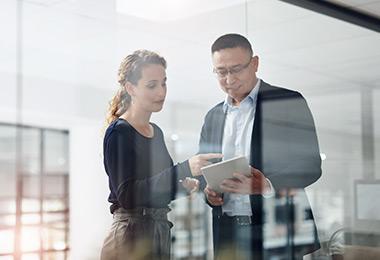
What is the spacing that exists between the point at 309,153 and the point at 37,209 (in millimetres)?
1870

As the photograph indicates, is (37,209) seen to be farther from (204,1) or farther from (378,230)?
(378,230)

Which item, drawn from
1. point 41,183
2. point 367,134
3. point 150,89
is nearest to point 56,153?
point 41,183

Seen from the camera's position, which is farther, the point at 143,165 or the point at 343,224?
the point at 343,224

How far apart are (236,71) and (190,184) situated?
71 centimetres

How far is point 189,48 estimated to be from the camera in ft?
11.6

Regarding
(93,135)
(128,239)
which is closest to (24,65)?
(93,135)

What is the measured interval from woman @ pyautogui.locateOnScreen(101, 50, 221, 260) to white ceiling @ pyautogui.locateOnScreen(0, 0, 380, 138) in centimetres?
8

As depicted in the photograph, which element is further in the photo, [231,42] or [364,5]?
[364,5]

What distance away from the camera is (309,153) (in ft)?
13.8

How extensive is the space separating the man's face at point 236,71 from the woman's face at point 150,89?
438mm

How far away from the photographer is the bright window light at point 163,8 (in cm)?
337

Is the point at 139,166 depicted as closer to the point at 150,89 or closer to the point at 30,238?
the point at 150,89

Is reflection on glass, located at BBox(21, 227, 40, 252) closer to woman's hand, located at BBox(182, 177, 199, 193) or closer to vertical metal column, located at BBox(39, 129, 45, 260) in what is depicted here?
vertical metal column, located at BBox(39, 129, 45, 260)

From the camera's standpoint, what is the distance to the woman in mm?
3193
